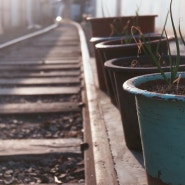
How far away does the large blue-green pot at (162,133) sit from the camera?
4.88ft

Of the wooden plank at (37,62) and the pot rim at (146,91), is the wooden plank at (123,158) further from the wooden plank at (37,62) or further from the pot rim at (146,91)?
the wooden plank at (37,62)

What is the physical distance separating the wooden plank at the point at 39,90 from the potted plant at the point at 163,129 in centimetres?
302

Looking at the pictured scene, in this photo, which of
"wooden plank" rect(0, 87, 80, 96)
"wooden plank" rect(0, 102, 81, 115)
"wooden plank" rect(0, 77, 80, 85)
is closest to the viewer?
"wooden plank" rect(0, 102, 81, 115)

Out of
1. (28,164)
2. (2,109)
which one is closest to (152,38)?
(28,164)

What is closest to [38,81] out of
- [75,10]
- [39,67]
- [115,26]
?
[39,67]

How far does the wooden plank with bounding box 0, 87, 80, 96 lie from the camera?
471 cm

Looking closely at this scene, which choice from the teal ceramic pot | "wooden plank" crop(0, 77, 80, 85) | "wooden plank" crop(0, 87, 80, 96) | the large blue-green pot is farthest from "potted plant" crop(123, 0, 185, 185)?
"wooden plank" crop(0, 77, 80, 85)

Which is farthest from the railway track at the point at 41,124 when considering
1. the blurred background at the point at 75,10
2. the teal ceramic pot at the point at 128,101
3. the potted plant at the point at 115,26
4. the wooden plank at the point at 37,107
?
the blurred background at the point at 75,10

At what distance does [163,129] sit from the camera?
1.56m

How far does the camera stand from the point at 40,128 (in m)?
3.49

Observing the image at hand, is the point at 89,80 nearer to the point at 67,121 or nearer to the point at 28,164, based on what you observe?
the point at 67,121

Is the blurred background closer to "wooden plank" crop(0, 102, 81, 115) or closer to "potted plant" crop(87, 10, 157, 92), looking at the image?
"potted plant" crop(87, 10, 157, 92)

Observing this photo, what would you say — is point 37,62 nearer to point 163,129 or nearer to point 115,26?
point 115,26

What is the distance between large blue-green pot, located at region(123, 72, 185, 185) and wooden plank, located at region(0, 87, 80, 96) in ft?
10.1
